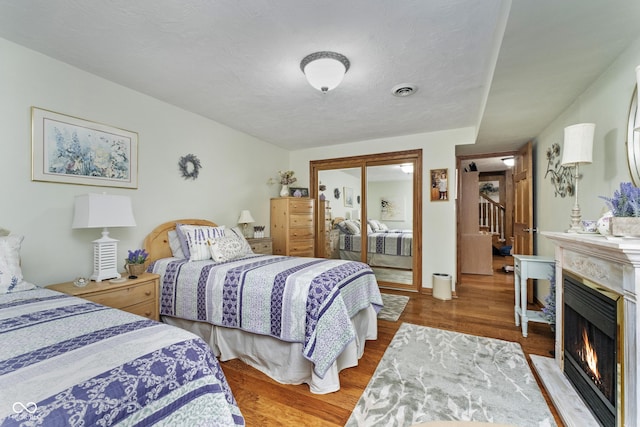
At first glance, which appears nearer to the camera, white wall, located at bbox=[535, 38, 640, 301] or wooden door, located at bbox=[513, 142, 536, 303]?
white wall, located at bbox=[535, 38, 640, 301]

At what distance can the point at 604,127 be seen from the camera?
76.9 inches

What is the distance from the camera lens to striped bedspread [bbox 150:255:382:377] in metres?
1.85

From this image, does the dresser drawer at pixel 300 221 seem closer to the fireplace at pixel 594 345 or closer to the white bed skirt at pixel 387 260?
→ the white bed skirt at pixel 387 260

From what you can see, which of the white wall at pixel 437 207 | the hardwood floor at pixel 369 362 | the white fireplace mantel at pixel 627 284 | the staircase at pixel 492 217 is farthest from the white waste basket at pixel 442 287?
the staircase at pixel 492 217

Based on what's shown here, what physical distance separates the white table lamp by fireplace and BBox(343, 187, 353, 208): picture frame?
3271 mm

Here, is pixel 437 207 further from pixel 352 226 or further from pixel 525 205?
pixel 352 226

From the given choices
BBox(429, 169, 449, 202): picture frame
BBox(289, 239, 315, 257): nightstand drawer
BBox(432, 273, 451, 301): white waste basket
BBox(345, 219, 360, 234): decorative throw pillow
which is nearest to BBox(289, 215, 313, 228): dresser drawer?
BBox(289, 239, 315, 257): nightstand drawer

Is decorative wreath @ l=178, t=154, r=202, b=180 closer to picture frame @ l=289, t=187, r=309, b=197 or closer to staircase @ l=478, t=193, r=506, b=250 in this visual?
picture frame @ l=289, t=187, r=309, b=197

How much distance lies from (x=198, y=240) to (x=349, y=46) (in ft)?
7.17

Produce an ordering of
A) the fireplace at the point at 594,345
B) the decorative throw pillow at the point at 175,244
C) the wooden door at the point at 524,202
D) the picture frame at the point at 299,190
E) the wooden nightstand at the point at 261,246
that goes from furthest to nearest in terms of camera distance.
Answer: the picture frame at the point at 299,190 < the wooden nightstand at the point at 261,246 < the wooden door at the point at 524,202 < the decorative throw pillow at the point at 175,244 < the fireplace at the point at 594,345

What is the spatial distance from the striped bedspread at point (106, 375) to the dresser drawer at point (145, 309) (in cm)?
102

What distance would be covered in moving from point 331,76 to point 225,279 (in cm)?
182

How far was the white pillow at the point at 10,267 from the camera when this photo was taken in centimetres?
163

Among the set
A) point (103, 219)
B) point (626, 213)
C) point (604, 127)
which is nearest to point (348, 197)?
point (604, 127)
